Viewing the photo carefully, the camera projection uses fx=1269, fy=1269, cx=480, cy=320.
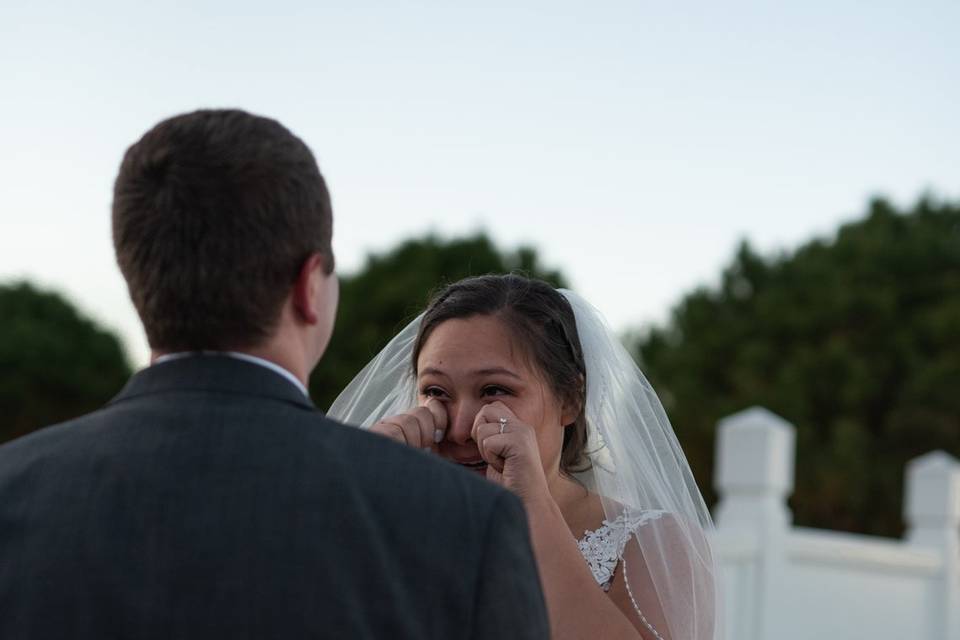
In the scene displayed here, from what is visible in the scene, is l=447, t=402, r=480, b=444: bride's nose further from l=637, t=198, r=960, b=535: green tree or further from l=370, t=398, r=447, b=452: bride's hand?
l=637, t=198, r=960, b=535: green tree

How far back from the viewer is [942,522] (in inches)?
440

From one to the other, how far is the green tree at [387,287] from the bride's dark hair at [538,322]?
24011mm

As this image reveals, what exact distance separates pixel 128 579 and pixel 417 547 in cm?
34

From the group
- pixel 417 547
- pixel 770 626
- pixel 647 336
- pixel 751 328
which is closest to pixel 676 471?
pixel 417 547

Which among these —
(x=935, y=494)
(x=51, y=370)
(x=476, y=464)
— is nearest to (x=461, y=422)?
(x=476, y=464)

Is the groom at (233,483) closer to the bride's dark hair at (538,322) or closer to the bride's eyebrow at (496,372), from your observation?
the bride's eyebrow at (496,372)

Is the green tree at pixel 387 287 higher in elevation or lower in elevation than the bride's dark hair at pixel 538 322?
higher

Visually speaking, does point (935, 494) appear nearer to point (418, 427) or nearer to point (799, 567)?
point (799, 567)

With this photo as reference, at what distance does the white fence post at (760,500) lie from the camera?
27.5ft

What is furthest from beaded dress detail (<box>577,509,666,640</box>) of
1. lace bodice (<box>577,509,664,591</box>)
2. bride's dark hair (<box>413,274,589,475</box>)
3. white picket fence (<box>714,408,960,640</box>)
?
white picket fence (<box>714,408,960,640</box>)

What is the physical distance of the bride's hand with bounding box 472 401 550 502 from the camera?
96.6 inches

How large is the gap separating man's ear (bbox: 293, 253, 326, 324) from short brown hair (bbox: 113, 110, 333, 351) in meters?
0.01

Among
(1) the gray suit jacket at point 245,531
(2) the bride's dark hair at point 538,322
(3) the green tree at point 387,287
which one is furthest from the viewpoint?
(3) the green tree at point 387,287

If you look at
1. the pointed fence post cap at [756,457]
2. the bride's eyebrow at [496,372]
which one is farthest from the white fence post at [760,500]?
the bride's eyebrow at [496,372]
